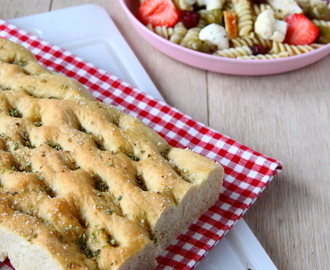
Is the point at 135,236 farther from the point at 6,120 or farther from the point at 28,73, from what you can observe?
the point at 28,73

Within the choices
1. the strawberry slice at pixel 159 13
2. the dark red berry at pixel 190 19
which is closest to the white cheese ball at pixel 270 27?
the dark red berry at pixel 190 19

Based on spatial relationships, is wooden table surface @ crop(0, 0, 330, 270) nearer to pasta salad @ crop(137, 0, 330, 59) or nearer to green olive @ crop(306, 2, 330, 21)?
pasta salad @ crop(137, 0, 330, 59)

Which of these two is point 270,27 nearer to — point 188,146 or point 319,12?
point 319,12

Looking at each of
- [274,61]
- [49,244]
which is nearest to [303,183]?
[274,61]

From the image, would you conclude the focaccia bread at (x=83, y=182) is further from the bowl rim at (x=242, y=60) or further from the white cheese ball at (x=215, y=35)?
the white cheese ball at (x=215, y=35)

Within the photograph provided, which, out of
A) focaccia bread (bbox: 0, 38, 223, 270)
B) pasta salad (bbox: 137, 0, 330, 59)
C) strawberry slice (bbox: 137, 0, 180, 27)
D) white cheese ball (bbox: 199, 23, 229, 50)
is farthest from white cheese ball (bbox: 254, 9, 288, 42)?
focaccia bread (bbox: 0, 38, 223, 270)

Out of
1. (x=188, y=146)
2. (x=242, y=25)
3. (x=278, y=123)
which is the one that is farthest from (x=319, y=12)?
(x=188, y=146)

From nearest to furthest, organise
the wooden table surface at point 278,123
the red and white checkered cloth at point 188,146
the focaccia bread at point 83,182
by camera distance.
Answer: the focaccia bread at point 83,182, the red and white checkered cloth at point 188,146, the wooden table surface at point 278,123
